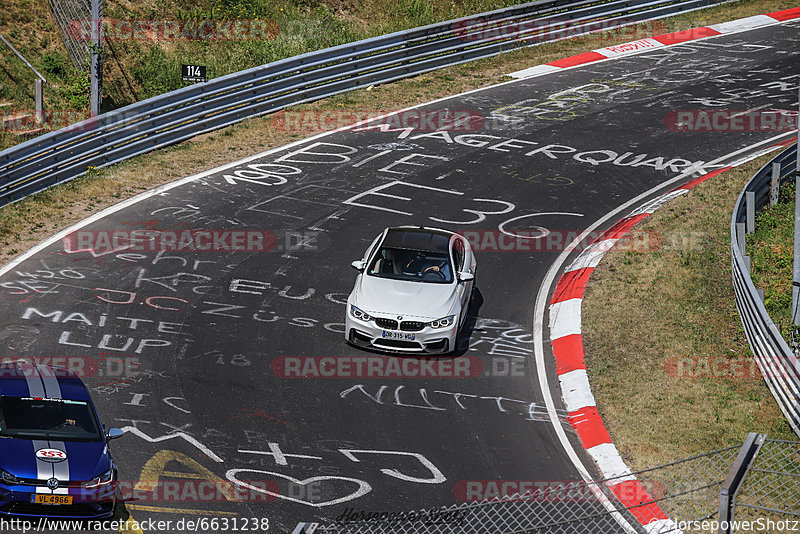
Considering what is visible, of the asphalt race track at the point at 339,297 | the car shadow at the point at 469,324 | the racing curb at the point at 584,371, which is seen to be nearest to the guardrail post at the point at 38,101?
the asphalt race track at the point at 339,297

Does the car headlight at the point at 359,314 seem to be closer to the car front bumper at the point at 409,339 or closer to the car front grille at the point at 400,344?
the car front bumper at the point at 409,339

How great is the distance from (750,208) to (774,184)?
2.13m

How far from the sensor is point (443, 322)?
1411cm

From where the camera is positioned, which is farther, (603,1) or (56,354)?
(603,1)

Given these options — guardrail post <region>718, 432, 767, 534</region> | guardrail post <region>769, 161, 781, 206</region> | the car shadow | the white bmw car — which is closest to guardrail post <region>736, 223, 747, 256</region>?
guardrail post <region>769, 161, 781, 206</region>

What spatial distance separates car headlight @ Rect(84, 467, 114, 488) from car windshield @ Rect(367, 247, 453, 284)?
19.5ft

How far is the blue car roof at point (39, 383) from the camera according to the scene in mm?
10750

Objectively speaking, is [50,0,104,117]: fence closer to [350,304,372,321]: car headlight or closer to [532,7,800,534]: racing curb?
[350,304,372,321]: car headlight

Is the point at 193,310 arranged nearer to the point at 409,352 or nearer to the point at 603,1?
the point at 409,352

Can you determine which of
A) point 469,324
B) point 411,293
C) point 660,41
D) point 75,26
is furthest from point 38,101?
point 660,41

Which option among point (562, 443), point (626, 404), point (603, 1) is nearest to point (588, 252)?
point (626, 404)

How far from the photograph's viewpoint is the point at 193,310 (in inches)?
605

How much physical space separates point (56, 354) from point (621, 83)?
19.0 m

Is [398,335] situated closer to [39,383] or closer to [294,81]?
[39,383]
